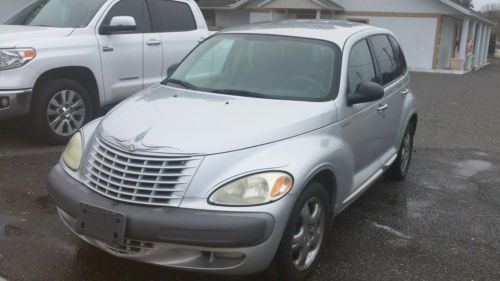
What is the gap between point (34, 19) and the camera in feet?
22.3

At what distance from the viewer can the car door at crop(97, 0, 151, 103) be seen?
667 cm

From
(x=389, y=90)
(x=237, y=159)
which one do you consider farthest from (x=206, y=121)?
(x=389, y=90)

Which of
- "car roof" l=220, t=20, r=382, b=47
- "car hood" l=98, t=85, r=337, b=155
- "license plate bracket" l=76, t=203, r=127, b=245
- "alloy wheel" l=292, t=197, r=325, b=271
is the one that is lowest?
"alloy wheel" l=292, t=197, r=325, b=271

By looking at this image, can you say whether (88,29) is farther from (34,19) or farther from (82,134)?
(82,134)

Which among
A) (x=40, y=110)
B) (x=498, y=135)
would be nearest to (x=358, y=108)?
(x=40, y=110)

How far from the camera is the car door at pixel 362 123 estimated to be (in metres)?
4.03

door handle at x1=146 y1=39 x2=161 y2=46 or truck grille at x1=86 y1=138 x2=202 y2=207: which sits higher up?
door handle at x1=146 y1=39 x2=161 y2=46

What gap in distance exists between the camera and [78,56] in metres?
6.32

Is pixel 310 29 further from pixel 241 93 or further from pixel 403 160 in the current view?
pixel 403 160

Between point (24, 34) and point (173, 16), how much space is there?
230cm

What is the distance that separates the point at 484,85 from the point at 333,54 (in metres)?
16.3

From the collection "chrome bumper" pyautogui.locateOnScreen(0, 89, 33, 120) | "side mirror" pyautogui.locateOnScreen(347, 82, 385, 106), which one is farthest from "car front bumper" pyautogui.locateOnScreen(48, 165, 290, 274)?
"chrome bumper" pyautogui.locateOnScreen(0, 89, 33, 120)

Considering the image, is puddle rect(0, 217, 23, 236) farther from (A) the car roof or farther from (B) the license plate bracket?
(A) the car roof

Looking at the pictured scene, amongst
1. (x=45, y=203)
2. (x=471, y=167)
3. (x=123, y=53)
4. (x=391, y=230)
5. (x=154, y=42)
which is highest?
(x=154, y=42)
